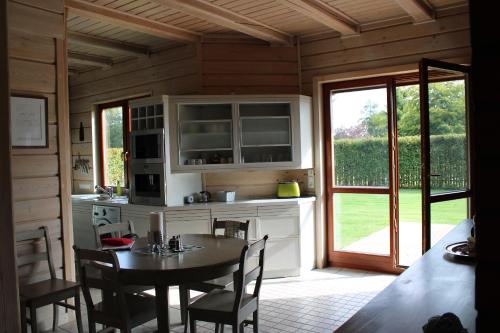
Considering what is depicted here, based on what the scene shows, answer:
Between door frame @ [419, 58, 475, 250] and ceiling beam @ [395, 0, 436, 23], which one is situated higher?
Result: ceiling beam @ [395, 0, 436, 23]

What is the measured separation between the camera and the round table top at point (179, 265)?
2.53 m

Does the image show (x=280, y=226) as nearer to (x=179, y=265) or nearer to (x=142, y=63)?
(x=179, y=265)

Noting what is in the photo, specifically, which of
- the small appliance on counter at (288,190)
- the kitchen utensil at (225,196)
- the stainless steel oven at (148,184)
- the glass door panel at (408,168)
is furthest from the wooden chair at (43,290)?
the glass door panel at (408,168)

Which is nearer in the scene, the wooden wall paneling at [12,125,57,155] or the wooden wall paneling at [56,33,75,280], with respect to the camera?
the wooden wall paneling at [12,125,57,155]

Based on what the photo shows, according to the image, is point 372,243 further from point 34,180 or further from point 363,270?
point 34,180

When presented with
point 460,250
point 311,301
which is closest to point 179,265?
point 460,250

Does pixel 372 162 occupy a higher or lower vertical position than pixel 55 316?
higher

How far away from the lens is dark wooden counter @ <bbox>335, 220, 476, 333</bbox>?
1243mm

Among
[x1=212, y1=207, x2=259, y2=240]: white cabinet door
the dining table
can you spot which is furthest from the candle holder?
[x1=212, y1=207, x2=259, y2=240]: white cabinet door

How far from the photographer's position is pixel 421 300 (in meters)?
1.43

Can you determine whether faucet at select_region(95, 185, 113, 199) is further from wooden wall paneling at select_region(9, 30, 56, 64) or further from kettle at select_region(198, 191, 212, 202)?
wooden wall paneling at select_region(9, 30, 56, 64)

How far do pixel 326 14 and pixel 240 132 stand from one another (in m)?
1.56

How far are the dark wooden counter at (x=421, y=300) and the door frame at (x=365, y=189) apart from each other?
310 cm

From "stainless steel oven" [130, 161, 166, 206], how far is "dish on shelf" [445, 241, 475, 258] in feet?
10.7
